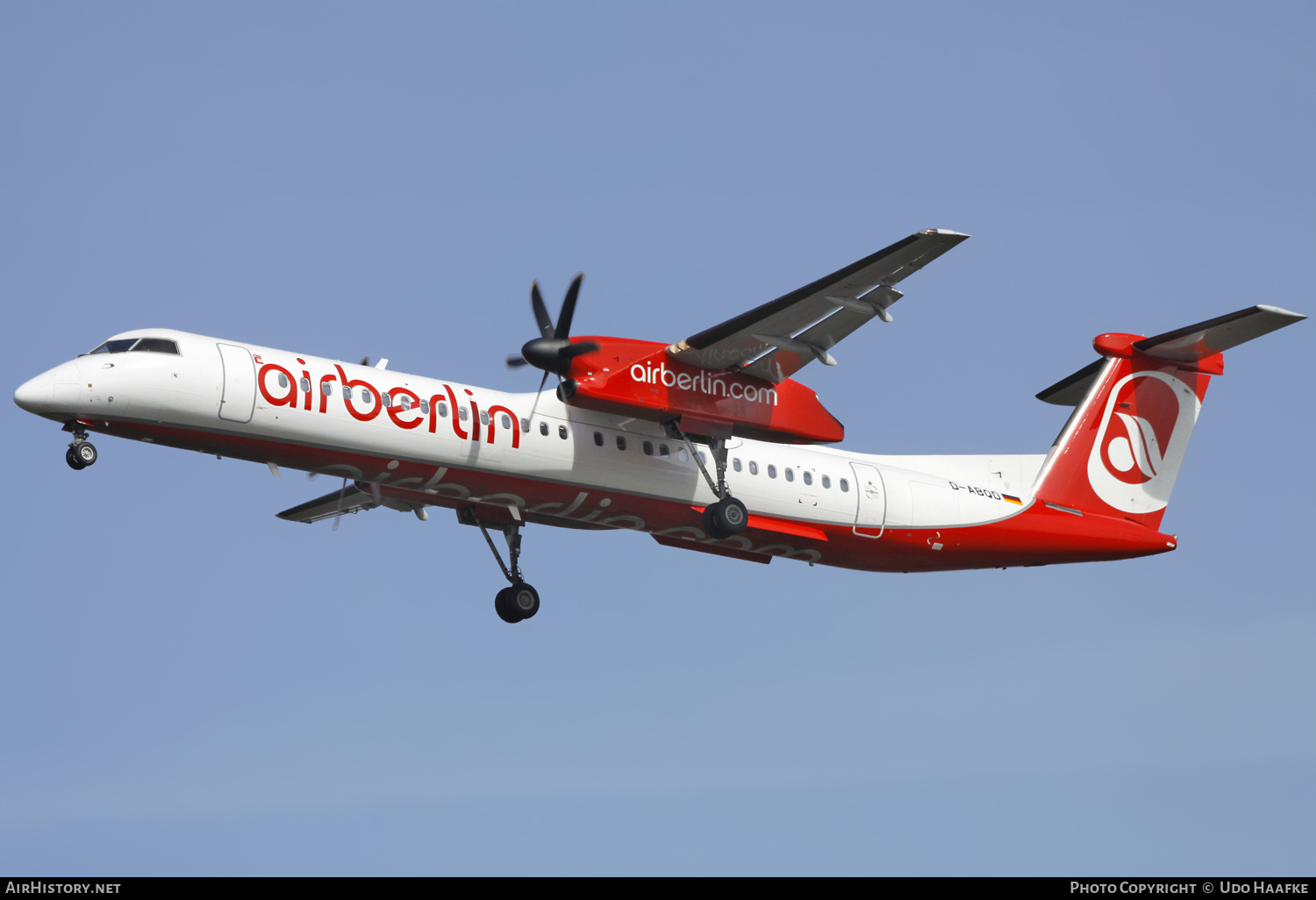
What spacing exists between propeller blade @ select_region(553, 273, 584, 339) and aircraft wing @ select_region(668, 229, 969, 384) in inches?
57.1

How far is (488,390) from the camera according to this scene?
19766 mm

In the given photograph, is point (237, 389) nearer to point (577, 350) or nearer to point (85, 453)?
point (85, 453)

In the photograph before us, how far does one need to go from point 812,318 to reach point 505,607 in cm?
666

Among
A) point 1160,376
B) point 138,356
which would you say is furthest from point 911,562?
point 138,356

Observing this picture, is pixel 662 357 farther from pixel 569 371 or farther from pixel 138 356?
pixel 138 356

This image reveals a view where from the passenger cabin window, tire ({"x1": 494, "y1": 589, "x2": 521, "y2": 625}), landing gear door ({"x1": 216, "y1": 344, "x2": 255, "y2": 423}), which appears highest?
the passenger cabin window

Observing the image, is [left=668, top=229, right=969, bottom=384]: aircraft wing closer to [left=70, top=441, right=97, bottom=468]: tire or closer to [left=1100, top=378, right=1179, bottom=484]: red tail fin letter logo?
[left=1100, top=378, right=1179, bottom=484]: red tail fin letter logo

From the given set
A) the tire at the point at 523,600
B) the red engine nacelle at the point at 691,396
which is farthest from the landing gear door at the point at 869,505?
the tire at the point at 523,600

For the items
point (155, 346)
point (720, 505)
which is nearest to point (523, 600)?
point (720, 505)

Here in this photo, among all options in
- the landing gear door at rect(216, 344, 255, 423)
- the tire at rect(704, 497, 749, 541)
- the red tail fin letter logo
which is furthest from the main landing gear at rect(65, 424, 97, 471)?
the red tail fin letter logo

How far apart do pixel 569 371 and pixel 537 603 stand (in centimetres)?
456

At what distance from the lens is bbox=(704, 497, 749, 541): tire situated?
20344 mm

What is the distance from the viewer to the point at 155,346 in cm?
1747

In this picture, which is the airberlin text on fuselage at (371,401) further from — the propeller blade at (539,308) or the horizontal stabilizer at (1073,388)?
the horizontal stabilizer at (1073,388)
